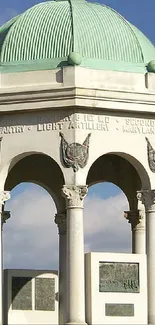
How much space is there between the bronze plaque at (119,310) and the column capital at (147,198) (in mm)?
4646

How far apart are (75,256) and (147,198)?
16.0ft

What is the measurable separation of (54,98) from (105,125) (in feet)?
8.74

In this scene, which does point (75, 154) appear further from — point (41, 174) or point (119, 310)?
point (41, 174)

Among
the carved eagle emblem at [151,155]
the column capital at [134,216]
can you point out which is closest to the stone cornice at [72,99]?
the carved eagle emblem at [151,155]

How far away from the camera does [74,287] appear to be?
206 feet

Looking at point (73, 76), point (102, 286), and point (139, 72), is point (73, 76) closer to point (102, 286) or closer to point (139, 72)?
point (139, 72)

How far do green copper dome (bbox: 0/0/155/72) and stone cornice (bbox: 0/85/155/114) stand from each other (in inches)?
53.2

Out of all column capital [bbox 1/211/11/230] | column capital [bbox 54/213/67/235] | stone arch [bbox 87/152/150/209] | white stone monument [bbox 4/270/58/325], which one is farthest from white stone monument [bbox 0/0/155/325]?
column capital [bbox 54/213/67/235]

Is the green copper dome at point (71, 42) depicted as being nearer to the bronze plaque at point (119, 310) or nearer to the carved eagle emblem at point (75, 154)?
the carved eagle emblem at point (75, 154)

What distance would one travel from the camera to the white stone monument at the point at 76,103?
209 ft

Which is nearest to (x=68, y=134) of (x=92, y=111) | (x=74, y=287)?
(x=92, y=111)

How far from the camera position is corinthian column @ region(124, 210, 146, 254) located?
70.8 m

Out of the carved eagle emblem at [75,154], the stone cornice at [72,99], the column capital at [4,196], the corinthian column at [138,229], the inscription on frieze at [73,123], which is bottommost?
the corinthian column at [138,229]

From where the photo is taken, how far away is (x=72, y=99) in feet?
208
